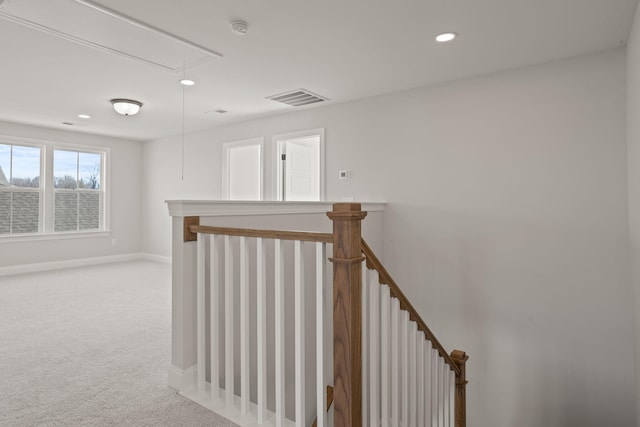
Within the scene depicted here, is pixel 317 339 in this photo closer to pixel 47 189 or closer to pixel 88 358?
pixel 88 358

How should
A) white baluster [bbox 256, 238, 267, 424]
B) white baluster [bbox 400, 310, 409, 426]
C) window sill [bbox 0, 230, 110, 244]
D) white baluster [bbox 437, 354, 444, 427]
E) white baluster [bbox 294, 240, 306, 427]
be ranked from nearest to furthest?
white baluster [bbox 294, 240, 306, 427], white baluster [bbox 256, 238, 267, 424], white baluster [bbox 400, 310, 409, 426], white baluster [bbox 437, 354, 444, 427], window sill [bbox 0, 230, 110, 244]

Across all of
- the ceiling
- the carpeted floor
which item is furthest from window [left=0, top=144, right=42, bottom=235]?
the carpeted floor

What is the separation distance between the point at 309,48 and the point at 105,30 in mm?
1513

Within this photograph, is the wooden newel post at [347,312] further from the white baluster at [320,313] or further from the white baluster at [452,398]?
the white baluster at [452,398]

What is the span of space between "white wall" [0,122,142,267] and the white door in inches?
145

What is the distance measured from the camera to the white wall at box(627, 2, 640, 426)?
231cm

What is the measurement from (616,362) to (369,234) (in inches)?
91.0

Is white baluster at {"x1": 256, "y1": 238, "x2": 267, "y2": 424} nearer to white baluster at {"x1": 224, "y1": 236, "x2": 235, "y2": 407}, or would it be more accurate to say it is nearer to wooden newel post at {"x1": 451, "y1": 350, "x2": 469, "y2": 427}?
white baluster at {"x1": 224, "y1": 236, "x2": 235, "y2": 407}

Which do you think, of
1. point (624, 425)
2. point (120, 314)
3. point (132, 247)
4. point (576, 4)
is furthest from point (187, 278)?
point (132, 247)

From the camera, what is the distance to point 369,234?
3852 mm

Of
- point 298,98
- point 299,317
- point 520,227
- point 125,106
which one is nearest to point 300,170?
point 298,98

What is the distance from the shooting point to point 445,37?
274 centimetres

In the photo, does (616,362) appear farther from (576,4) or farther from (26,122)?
(26,122)

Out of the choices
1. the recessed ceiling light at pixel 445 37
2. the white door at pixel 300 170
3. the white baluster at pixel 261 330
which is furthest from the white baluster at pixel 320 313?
the white door at pixel 300 170
